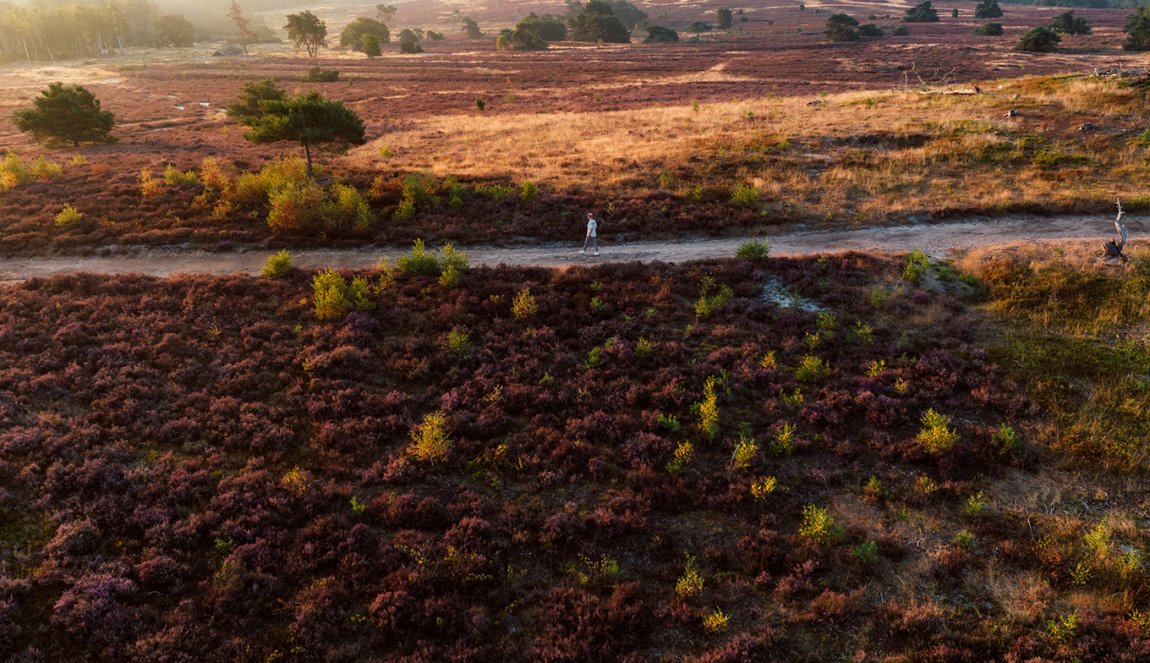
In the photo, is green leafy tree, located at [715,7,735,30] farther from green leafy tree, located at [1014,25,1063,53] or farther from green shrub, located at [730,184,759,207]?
green shrub, located at [730,184,759,207]

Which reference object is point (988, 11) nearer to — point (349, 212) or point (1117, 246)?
point (1117, 246)

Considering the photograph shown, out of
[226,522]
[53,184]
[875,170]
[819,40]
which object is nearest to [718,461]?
[226,522]

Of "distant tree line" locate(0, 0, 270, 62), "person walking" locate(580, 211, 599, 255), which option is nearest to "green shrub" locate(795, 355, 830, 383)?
"person walking" locate(580, 211, 599, 255)

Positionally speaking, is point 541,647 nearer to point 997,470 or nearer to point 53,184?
point 997,470

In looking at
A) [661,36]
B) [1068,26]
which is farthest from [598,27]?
[1068,26]

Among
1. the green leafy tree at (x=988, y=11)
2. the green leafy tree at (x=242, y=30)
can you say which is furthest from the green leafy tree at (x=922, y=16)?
the green leafy tree at (x=242, y=30)
